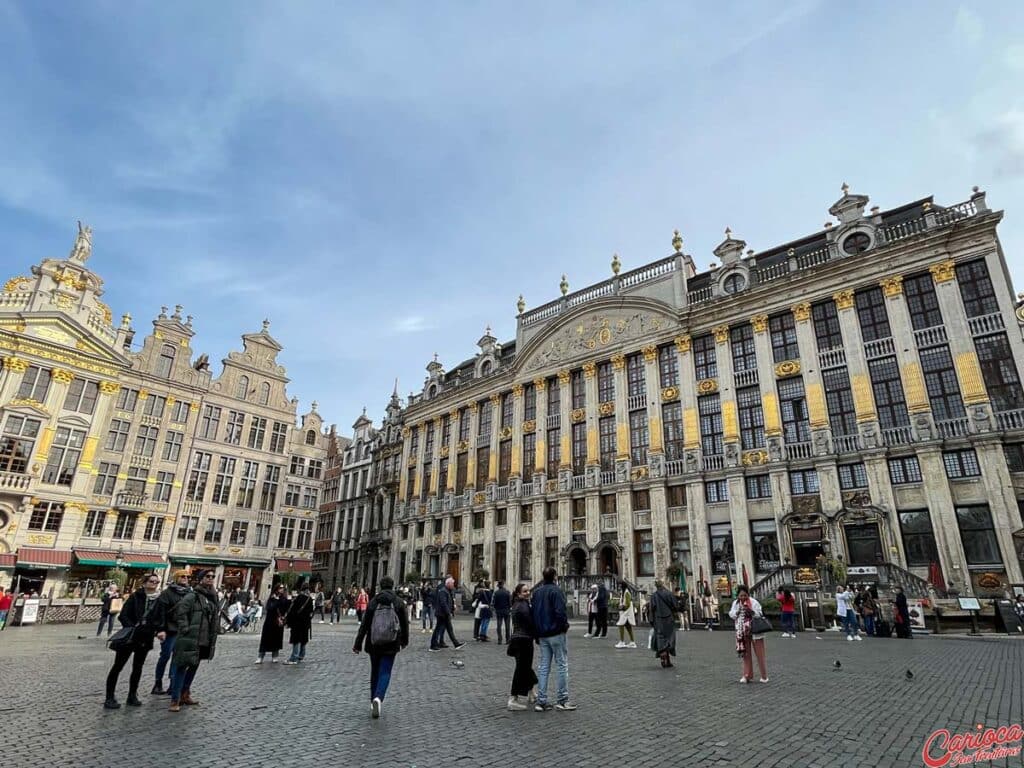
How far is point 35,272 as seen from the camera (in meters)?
39.8

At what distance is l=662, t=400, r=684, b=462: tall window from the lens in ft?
111

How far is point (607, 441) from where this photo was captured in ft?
123

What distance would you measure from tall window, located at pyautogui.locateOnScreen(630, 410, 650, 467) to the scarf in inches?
986

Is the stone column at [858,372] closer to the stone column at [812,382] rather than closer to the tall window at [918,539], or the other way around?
the stone column at [812,382]

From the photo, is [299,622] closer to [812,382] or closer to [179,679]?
[179,679]

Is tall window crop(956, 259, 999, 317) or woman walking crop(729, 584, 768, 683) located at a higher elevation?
tall window crop(956, 259, 999, 317)

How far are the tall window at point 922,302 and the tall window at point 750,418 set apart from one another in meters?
8.08

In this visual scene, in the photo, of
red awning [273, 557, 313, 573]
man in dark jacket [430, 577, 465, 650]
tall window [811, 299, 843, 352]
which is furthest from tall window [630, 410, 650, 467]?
red awning [273, 557, 313, 573]

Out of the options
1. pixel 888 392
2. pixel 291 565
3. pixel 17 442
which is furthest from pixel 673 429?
pixel 17 442

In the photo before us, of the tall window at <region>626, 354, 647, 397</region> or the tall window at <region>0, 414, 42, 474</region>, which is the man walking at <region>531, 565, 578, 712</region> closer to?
the tall window at <region>626, 354, 647, 397</region>

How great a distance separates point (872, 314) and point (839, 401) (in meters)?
4.89

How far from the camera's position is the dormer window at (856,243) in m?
30.8

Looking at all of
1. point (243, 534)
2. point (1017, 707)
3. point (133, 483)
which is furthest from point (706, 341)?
point (133, 483)

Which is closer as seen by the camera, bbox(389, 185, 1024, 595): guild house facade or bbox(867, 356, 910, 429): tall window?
bbox(389, 185, 1024, 595): guild house facade
